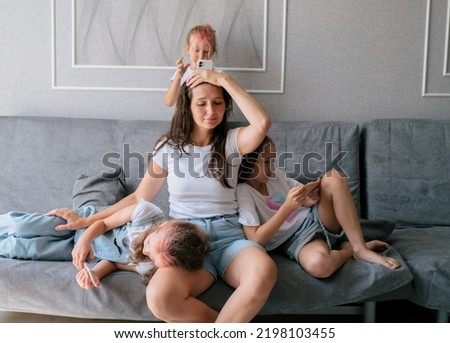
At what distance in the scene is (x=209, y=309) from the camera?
1563mm

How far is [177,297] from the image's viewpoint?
4.94 feet

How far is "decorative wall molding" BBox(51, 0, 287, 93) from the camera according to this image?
8.05 feet

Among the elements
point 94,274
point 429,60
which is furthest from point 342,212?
point 429,60

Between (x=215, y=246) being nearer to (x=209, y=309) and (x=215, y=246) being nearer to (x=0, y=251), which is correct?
(x=209, y=309)

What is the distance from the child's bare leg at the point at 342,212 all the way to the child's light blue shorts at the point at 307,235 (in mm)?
29

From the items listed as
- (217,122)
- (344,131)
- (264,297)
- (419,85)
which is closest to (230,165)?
(217,122)

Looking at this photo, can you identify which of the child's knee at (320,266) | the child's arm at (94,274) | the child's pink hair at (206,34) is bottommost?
the child's arm at (94,274)

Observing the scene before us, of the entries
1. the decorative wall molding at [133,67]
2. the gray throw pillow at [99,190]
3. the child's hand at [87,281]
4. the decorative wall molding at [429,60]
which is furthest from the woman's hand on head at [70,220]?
the decorative wall molding at [429,60]

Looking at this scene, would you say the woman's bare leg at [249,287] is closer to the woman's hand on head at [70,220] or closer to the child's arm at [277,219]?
the child's arm at [277,219]

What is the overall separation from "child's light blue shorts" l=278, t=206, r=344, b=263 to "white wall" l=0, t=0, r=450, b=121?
80 centimetres

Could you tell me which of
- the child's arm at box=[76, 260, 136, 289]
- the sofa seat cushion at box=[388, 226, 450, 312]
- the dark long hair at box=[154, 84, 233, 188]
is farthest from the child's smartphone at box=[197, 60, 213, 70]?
the sofa seat cushion at box=[388, 226, 450, 312]

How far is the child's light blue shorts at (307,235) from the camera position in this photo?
69.7 inches

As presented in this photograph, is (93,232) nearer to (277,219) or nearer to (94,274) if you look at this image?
(94,274)

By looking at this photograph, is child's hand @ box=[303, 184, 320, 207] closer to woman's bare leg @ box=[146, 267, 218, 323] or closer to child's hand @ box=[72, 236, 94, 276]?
woman's bare leg @ box=[146, 267, 218, 323]
